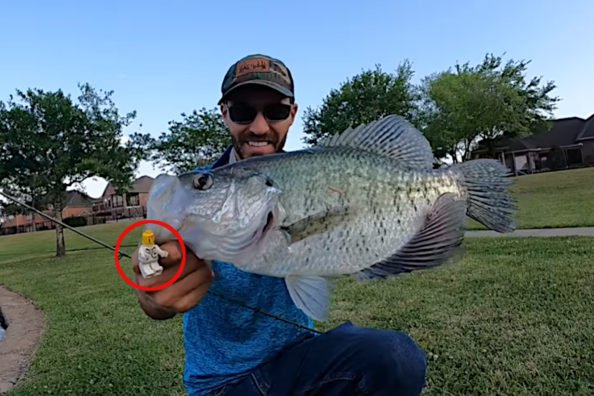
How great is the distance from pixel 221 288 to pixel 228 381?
1.19ft

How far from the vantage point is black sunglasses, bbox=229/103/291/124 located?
208cm

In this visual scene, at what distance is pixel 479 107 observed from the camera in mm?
39500

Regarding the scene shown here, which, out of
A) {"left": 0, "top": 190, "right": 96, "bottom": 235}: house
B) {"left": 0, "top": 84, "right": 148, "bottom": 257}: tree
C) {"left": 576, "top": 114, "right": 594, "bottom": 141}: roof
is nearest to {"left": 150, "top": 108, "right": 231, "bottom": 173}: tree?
{"left": 0, "top": 84, "right": 148, "bottom": 257}: tree

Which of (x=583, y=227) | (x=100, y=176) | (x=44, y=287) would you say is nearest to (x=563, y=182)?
(x=583, y=227)

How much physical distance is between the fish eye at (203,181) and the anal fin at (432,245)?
1.56 feet

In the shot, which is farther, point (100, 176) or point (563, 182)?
point (563, 182)

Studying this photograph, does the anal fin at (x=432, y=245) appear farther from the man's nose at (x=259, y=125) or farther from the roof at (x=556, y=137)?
the roof at (x=556, y=137)

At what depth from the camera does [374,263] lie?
1.41 metres

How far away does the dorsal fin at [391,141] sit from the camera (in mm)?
1558

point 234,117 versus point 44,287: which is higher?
point 234,117

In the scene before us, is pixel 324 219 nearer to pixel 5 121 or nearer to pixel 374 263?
pixel 374 263

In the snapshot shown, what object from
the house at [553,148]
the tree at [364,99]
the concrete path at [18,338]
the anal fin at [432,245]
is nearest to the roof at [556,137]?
the house at [553,148]

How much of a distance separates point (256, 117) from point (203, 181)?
83 centimetres

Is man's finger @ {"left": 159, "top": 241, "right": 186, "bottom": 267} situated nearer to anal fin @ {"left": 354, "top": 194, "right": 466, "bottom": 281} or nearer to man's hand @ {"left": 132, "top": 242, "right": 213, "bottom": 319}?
man's hand @ {"left": 132, "top": 242, "right": 213, "bottom": 319}
